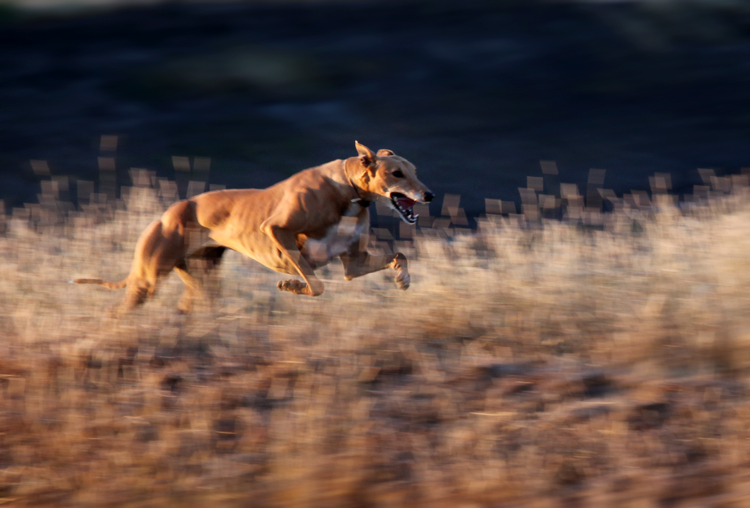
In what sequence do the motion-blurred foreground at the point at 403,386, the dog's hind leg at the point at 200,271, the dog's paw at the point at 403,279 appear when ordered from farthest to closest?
the dog's hind leg at the point at 200,271 → the dog's paw at the point at 403,279 → the motion-blurred foreground at the point at 403,386

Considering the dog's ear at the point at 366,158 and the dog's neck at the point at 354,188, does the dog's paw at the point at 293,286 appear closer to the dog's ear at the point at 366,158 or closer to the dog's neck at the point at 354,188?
the dog's neck at the point at 354,188

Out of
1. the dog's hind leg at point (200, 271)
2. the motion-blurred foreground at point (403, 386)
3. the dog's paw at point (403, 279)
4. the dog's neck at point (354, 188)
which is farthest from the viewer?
the dog's hind leg at point (200, 271)

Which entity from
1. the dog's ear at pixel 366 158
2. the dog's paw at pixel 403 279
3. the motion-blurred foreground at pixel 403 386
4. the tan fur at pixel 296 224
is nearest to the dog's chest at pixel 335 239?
the tan fur at pixel 296 224

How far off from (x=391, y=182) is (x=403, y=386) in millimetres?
1401

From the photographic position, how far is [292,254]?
13.9 feet

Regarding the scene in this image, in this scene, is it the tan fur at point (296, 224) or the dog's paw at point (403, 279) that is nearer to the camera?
the tan fur at point (296, 224)

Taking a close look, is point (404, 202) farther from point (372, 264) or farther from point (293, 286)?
point (293, 286)

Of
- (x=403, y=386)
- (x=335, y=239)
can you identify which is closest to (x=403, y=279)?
(x=335, y=239)

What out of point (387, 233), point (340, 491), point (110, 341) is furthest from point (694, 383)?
point (387, 233)

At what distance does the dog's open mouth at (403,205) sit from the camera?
424 cm

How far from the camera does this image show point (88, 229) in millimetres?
8219

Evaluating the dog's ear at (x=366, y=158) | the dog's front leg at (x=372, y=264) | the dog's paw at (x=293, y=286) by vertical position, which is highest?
the dog's ear at (x=366, y=158)

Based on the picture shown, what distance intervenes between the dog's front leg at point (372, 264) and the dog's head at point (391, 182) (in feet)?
1.25

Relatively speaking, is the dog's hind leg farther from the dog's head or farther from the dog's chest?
the dog's head
